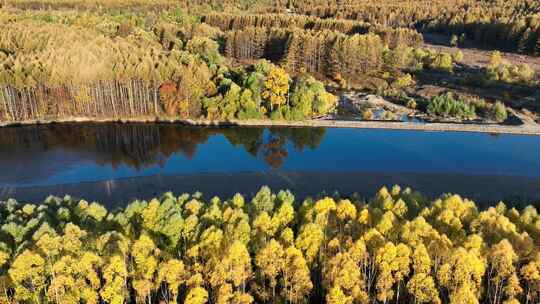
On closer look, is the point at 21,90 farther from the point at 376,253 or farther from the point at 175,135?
the point at 376,253

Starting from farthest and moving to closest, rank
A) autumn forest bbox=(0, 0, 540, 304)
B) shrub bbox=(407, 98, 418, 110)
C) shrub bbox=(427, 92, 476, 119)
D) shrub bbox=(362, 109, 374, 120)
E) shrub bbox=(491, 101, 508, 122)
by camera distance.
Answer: shrub bbox=(407, 98, 418, 110) < shrub bbox=(362, 109, 374, 120) < shrub bbox=(427, 92, 476, 119) < shrub bbox=(491, 101, 508, 122) < autumn forest bbox=(0, 0, 540, 304)

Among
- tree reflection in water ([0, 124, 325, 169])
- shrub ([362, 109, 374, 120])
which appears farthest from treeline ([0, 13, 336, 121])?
shrub ([362, 109, 374, 120])

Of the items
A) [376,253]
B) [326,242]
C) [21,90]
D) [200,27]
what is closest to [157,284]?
[326,242]

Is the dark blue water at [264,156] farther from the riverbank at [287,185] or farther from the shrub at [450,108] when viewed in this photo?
the shrub at [450,108]

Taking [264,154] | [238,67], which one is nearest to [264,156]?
[264,154]

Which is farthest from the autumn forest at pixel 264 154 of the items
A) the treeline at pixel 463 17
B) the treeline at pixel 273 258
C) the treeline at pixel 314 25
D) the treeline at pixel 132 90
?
the treeline at pixel 463 17

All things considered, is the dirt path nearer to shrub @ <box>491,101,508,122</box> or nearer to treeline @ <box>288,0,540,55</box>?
treeline @ <box>288,0,540,55</box>

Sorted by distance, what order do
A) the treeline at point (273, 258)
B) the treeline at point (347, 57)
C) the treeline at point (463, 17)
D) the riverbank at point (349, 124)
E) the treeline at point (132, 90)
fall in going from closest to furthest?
the treeline at point (273, 258), the riverbank at point (349, 124), the treeline at point (132, 90), the treeline at point (347, 57), the treeline at point (463, 17)
